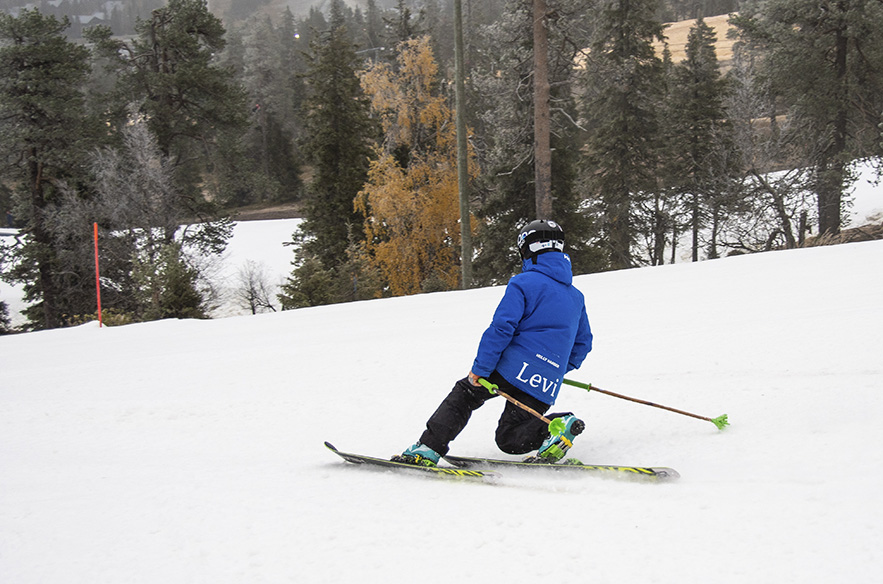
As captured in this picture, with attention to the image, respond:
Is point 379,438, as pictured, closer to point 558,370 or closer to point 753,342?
point 558,370

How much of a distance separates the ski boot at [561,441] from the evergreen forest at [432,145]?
1482 centimetres

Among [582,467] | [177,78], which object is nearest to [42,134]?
[177,78]

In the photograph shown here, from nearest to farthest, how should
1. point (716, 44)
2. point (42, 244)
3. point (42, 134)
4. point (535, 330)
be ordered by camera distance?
point (535, 330) → point (42, 134) → point (42, 244) → point (716, 44)

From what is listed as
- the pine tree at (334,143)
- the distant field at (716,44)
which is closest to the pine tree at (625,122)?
the pine tree at (334,143)

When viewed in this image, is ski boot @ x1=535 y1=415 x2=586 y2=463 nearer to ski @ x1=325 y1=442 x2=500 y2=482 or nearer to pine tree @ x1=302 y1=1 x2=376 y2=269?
ski @ x1=325 y1=442 x2=500 y2=482

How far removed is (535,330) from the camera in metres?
3.93

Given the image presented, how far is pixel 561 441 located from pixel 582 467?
247 millimetres

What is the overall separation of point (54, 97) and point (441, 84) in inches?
598

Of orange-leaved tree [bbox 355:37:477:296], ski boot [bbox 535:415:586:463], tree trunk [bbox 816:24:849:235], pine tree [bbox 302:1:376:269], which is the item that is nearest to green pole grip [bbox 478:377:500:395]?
ski boot [bbox 535:415:586:463]

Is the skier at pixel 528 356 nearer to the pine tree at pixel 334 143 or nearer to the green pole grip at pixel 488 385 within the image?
the green pole grip at pixel 488 385

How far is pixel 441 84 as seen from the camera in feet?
89.8

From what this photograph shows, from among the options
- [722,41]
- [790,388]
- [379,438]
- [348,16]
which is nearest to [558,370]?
[379,438]

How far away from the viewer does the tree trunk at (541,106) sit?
57.3 feet

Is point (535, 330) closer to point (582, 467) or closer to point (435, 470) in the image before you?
point (582, 467)
